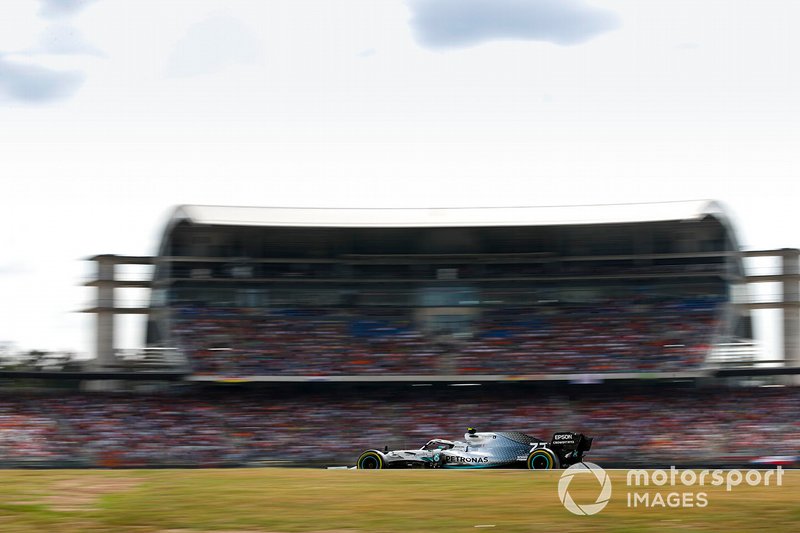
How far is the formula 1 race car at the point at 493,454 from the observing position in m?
24.6

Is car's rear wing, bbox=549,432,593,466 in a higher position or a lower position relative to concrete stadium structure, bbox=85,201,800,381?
lower

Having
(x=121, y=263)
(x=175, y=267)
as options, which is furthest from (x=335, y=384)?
(x=121, y=263)

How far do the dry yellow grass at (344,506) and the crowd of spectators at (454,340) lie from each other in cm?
2025

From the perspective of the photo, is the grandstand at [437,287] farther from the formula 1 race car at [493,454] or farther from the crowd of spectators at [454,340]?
the formula 1 race car at [493,454]

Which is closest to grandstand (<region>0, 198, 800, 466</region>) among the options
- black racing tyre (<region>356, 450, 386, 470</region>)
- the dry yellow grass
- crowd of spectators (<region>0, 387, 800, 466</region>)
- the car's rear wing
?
crowd of spectators (<region>0, 387, 800, 466</region>)

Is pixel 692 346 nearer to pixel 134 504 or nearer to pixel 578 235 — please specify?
pixel 578 235

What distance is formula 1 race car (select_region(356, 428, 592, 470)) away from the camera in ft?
80.8

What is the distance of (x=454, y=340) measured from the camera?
39.3 meters

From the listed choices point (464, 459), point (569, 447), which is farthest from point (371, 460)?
point (569, 447)

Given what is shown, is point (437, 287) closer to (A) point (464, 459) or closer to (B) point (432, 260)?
(B) point (432, 260)

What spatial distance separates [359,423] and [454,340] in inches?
236

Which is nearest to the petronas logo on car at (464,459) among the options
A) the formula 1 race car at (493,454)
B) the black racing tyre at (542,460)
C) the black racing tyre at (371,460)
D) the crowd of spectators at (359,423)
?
the formula 1 race car at (493,454)

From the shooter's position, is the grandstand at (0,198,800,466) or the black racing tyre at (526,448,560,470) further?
the grandstand at (0,198,800,466)

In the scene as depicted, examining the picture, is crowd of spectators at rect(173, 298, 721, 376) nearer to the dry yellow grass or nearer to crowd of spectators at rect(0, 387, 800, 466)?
crowd of spectators at rect(0, 387, 800, 466)
